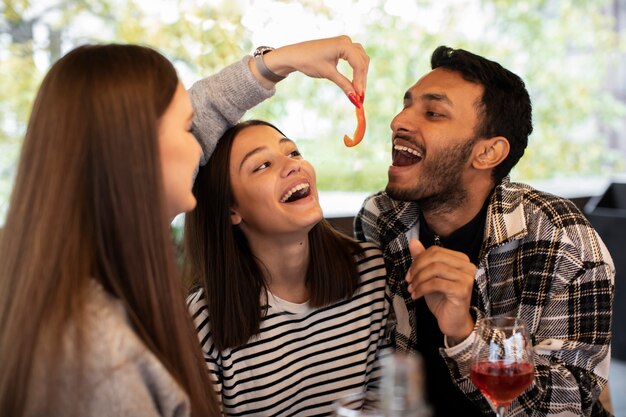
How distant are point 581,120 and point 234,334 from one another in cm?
454

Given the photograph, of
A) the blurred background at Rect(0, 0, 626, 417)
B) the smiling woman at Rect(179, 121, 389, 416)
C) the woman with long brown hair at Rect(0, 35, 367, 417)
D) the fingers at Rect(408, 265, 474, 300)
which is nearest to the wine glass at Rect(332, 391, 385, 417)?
the woman with long brown hair at Rect(0, 35, 367, 417)

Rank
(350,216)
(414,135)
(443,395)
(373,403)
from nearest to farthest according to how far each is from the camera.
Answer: (373,403), (443,395), (414,135), (350,216)

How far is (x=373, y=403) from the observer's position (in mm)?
989

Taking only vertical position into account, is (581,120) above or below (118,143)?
above

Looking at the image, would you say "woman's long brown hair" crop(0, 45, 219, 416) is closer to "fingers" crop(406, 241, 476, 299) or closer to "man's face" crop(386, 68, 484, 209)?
"fingers" crop(406, 241, 476, 299)

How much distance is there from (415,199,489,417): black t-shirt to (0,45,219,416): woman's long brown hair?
0.89 metres

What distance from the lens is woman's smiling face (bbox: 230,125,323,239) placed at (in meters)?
1.84

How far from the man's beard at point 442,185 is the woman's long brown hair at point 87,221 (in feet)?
3.33

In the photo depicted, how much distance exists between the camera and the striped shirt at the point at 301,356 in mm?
1812

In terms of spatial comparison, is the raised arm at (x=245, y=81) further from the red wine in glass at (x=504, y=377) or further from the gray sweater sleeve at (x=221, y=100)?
the red wine in glass at (x=504, y=377)

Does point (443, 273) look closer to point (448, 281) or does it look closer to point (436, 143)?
point (448, 281)

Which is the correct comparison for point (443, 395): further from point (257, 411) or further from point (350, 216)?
point (350, 216)

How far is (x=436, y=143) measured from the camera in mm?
2088

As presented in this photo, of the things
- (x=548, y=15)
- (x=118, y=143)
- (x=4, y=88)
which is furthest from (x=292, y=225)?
(x=548, y=15)
